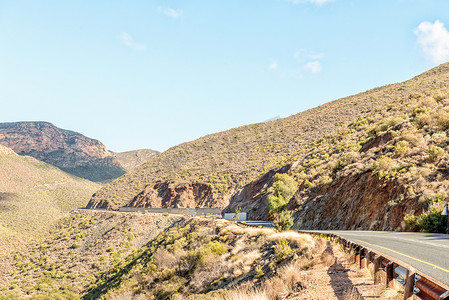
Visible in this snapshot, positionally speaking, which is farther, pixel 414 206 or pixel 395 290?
pixel 414 206

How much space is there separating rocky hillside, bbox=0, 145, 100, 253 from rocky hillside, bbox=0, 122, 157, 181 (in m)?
39.4

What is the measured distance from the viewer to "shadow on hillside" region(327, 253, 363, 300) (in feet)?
24.3

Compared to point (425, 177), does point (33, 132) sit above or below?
above

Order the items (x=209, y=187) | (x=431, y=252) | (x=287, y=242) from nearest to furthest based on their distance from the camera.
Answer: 1. (x=431, y=252)
2. (x=287, y=242)
3. (x=209, y=187)

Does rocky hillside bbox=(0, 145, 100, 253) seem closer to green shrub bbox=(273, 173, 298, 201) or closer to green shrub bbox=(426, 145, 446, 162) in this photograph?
green shrub bbox=(273, 173, 298, 201)

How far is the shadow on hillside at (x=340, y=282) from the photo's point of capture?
7.40 metres

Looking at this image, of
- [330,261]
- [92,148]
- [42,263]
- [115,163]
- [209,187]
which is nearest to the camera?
[330,261]

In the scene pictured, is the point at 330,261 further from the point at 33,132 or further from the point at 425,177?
the point at 33,132

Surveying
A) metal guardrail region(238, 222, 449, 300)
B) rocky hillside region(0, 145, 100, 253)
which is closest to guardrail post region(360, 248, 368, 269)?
metal guardrail region(238, 222, 449, 300)

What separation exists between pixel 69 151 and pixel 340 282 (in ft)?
610

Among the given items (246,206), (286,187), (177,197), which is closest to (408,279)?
(286,187)

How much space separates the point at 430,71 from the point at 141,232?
71714 millimetres

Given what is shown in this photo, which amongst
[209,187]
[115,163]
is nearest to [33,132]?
[115,163]

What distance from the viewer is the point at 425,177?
1967 centimetres
